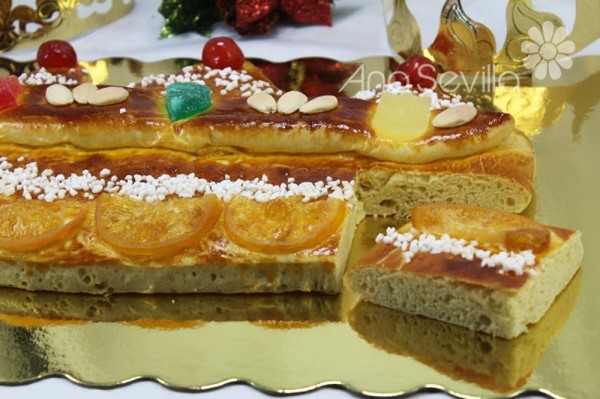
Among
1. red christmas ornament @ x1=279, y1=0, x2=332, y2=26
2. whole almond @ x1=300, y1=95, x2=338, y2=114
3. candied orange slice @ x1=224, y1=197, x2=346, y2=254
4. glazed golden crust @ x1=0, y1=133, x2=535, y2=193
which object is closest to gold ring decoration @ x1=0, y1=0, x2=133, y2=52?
red christmas ornament @ x1=279, y1=0, x2=332, y2=26

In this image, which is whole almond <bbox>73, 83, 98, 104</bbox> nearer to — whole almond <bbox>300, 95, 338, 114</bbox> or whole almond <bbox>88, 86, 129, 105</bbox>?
whole almond <bbox>88, 86, 129, 105</bbox>

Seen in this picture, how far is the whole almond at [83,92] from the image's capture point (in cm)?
394

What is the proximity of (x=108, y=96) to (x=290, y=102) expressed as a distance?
805mm

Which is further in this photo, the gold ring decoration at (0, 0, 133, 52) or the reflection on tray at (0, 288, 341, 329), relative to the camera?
the gold ring decoration at (0, 0, 133, 52)

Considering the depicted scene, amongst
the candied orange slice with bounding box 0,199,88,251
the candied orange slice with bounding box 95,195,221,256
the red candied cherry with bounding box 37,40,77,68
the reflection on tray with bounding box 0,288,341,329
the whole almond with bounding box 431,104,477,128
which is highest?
the whole almond with bounding box 431,104,477,128

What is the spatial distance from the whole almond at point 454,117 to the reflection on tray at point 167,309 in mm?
907

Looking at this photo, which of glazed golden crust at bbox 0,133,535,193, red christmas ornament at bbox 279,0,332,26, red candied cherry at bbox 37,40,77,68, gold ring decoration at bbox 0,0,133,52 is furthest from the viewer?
red christmas ornament at bbox 279,0,332,26

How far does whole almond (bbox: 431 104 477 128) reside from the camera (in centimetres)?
356

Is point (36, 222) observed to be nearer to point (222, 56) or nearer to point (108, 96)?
point (108, 96)

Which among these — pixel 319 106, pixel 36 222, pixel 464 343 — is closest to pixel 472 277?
pixel 464 343

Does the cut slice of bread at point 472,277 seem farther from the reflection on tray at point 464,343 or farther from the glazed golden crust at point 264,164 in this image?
the glazed golden crust at point 264,164

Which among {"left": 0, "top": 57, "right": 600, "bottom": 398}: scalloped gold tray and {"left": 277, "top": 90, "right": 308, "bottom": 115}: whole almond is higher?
{"left": 277, "top": 90, "right": 308, "bottom": 115}: whole almond

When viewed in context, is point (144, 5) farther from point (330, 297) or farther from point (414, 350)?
point (414, 350)

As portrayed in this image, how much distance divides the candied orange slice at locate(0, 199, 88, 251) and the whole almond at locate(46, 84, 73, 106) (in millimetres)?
751
